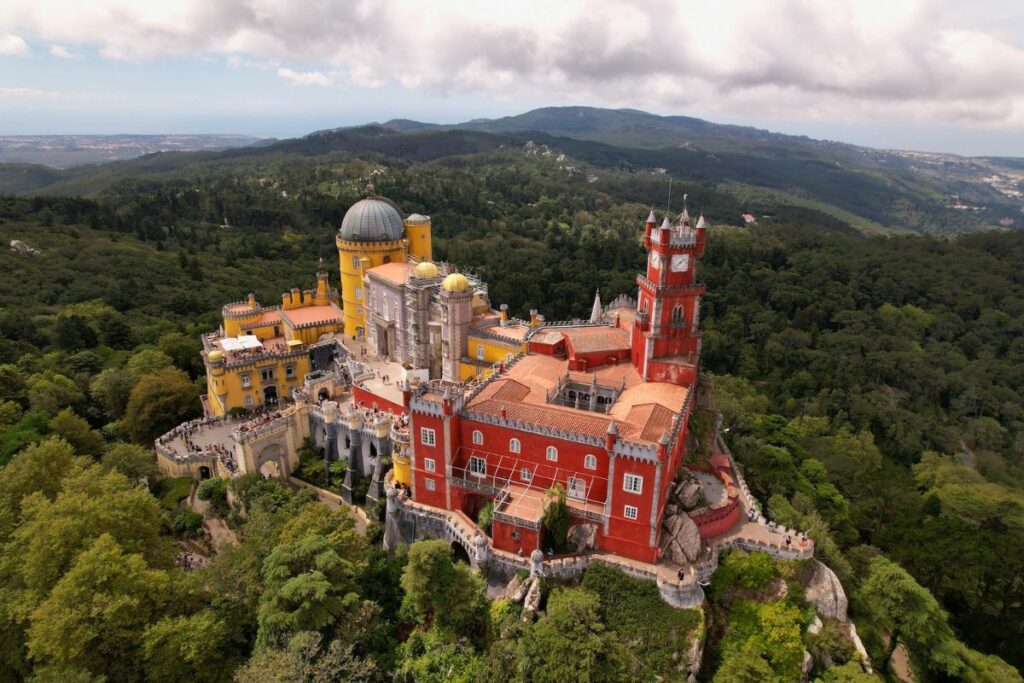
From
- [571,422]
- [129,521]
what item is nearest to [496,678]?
[571,422]

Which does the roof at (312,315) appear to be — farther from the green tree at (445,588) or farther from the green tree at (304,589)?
the green tree at (445,588)

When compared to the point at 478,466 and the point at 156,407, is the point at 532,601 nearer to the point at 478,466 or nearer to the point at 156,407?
the point at 478,466

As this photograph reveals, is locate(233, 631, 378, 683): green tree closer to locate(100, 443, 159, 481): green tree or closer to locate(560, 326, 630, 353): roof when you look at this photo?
locate(100, 443, 159, 481): green tree

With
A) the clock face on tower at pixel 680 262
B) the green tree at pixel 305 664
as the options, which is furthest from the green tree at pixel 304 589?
the clock face on tower at pixel 680 262

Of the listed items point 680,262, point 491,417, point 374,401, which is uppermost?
point 680,262

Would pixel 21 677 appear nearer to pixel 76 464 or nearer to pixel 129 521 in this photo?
pixel 129 521

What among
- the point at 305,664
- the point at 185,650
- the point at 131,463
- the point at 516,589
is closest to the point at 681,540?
the point at 516,589
